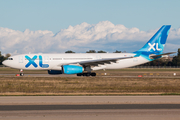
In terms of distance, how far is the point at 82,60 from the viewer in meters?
41.2

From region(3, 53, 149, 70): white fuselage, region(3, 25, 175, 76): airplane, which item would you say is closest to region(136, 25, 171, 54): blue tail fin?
region(3, 25, 175, 76): airplane

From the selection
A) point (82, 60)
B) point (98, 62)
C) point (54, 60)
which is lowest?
point (98, 62)

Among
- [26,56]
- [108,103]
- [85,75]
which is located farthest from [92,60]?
Result: [108,103]

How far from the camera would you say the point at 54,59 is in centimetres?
A: 4022

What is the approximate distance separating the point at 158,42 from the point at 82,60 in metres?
14.9

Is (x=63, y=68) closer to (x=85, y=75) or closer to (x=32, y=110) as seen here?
(x=85, y=75)

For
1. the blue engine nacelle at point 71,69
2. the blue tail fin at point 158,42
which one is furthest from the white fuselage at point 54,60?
the blue tail fin at point 158,42

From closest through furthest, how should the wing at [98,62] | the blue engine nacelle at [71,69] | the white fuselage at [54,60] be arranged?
the blue engine nacelle at [71,69] → the wing at [98,62] → the white fuselage at [54,60]

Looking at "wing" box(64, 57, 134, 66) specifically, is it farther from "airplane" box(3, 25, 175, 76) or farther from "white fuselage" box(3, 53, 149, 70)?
"white fuselage" box(3, 53, 149, 70)

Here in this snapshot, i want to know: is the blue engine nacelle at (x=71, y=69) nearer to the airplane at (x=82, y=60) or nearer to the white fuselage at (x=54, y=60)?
the airplane at (x=82, y=60)

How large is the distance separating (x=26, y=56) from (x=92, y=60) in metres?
11.2

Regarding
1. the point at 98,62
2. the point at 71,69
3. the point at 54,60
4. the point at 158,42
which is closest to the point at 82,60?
the point at 98,62

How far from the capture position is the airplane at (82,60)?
38.8 m

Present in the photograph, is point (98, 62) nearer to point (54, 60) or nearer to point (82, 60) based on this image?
point (82, 60)
